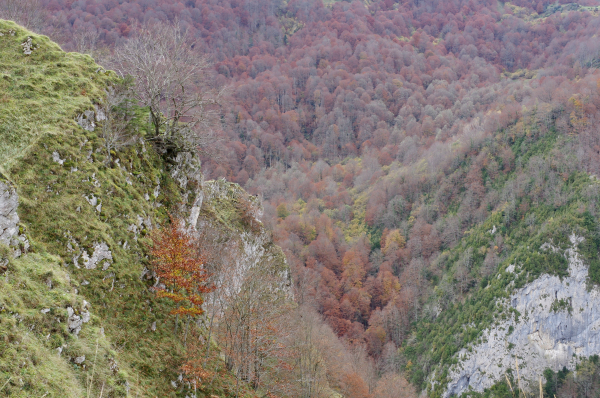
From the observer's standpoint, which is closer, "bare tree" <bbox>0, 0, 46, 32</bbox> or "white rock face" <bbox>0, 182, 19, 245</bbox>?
"white rock face" <bbox>0, 182, 19, 245</bbox>

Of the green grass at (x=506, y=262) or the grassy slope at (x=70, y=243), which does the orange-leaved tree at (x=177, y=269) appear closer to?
the grassy slope at (x=70, y=243)

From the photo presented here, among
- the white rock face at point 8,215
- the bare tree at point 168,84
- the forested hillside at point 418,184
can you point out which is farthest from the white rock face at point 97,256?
the forested hillside at point 418,184

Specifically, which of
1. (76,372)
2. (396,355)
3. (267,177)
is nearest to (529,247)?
(396,355)

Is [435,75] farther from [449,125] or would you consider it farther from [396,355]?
[396,355]

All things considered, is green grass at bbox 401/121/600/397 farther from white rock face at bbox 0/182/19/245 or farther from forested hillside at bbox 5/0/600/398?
white rock face at bbox 0/182/19/245

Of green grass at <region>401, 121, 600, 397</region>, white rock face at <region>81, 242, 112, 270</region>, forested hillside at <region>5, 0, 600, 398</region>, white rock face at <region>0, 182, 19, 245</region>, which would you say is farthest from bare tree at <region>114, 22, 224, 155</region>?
green grass at <region>401, 121, 600, 397</region>
